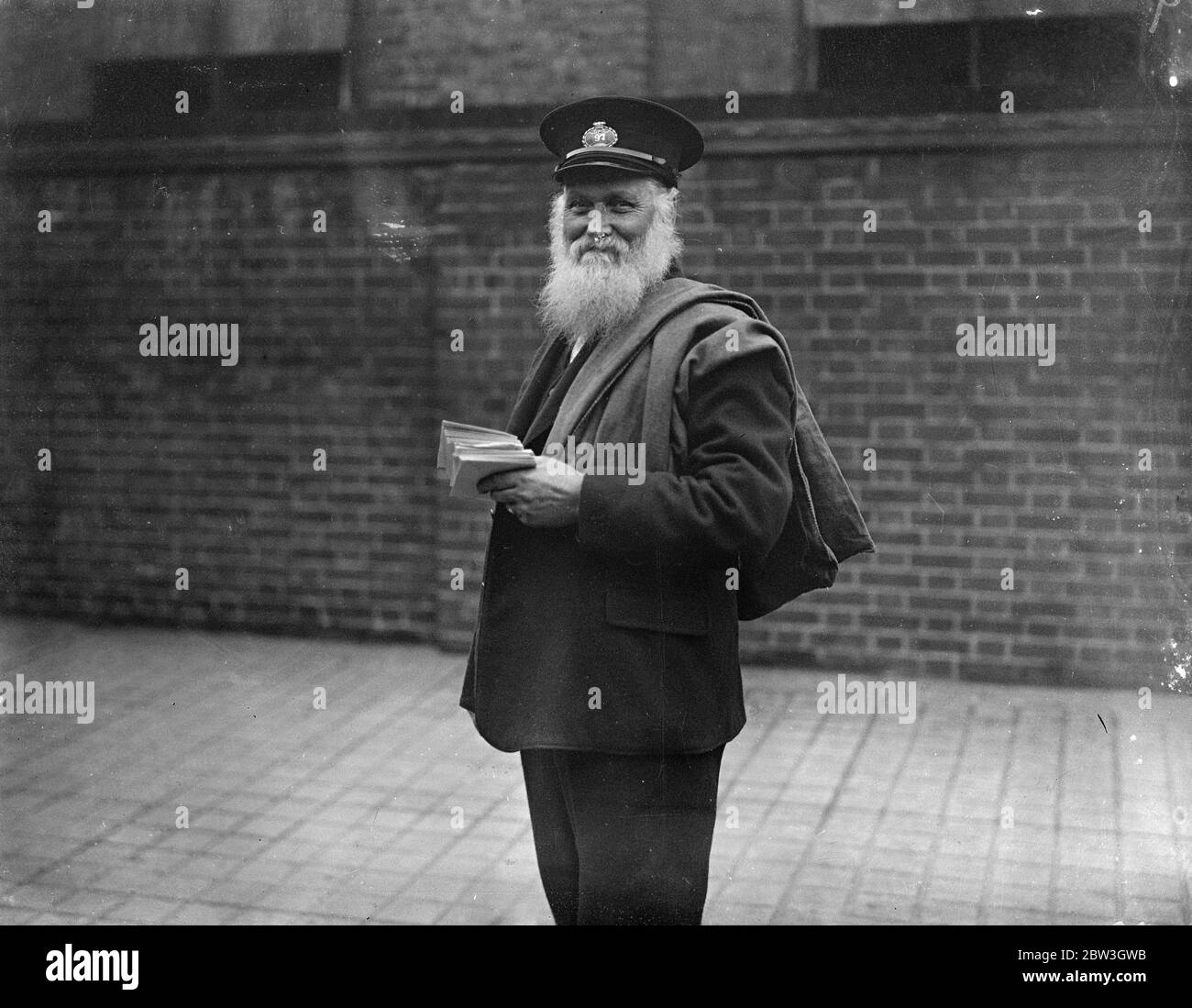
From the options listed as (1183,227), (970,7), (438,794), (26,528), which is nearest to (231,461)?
(26,528)

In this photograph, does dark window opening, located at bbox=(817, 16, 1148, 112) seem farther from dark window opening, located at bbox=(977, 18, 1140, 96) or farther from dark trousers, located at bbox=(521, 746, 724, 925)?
dark trousers, located at bbox=(521, 746, 724, 925)

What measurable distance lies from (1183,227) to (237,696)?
12.3 feet

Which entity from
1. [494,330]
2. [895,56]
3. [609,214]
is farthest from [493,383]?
[609,214]

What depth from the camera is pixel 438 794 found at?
4504mm

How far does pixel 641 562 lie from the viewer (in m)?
2.83

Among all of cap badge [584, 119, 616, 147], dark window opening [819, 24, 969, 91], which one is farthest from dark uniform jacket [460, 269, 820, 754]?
dark window opening [819, 24, 969, 91]

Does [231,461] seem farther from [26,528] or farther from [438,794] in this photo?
[438,794]

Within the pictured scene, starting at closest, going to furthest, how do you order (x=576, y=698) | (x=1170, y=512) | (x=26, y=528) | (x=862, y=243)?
(x=576, y=698) < (x=1170, y=512) < (x=26, y=528) < (x=862, y=243)

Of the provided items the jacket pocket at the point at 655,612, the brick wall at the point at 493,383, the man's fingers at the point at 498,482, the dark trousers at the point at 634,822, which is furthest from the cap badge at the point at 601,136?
the brick wall at the point at 493,383

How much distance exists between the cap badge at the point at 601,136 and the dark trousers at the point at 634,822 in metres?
1.34

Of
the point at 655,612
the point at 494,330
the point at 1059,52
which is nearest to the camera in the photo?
the point at 655,612

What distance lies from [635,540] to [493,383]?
2.63 metres

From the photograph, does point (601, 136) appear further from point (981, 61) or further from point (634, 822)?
point (981, 61)

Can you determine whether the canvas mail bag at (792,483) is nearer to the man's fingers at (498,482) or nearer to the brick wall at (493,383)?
the man's fingers at (498,482)
